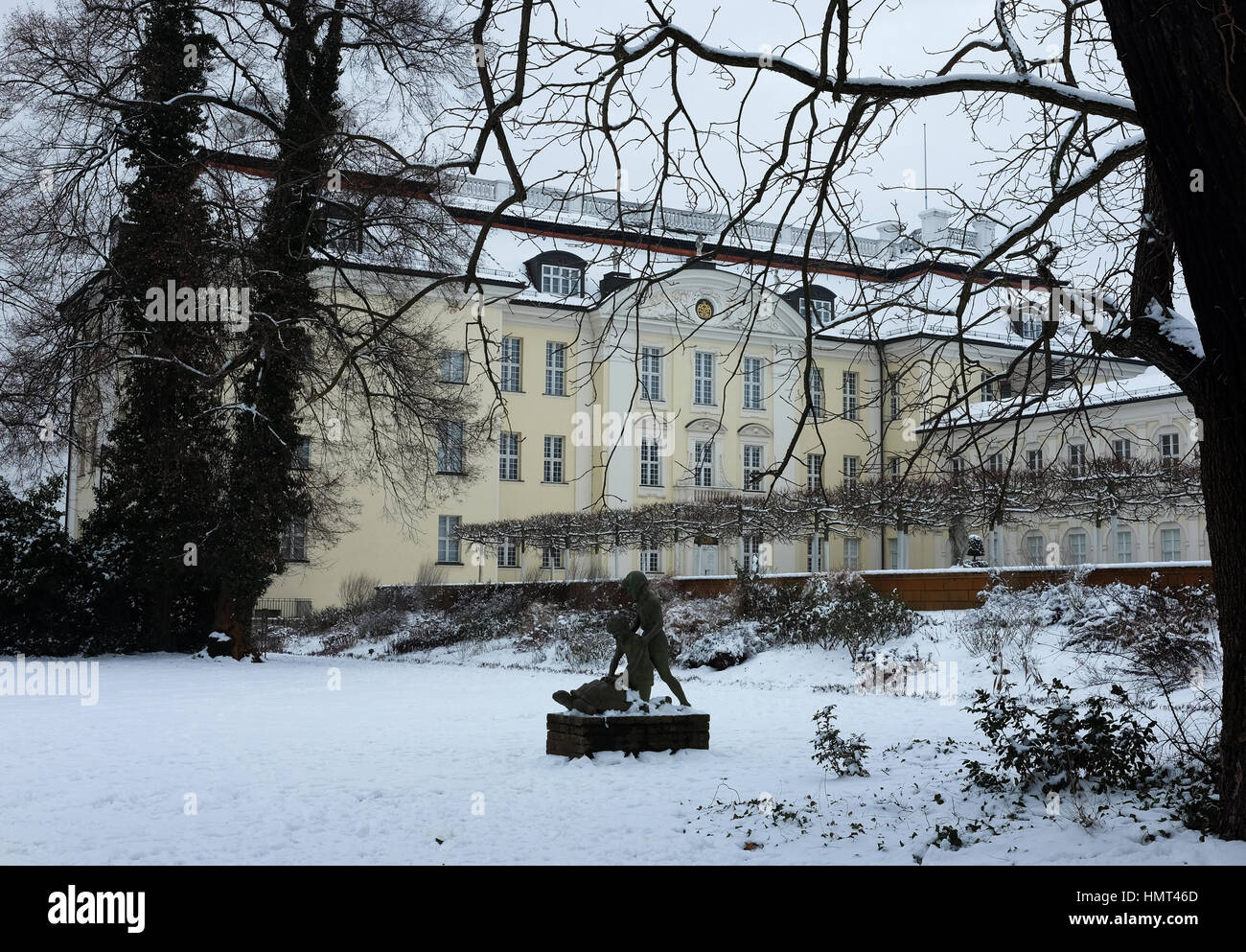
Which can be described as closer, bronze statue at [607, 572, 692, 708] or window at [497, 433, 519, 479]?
bronze statue at [607, 572, 692, 708]

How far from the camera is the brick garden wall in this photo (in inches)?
682

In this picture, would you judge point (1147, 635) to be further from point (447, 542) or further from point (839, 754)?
point (447, 542)

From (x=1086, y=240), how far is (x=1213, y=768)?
3296 mm

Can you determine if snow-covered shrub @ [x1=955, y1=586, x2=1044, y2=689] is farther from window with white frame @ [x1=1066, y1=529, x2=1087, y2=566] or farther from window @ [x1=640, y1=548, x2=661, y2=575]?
window @ [x1=640, y1=548, x2=661, y2=575]

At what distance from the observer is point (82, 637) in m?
22.4

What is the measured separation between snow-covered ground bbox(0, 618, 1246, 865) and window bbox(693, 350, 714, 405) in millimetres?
29403

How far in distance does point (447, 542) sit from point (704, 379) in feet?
38.2

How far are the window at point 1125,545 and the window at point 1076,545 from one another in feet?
3.23

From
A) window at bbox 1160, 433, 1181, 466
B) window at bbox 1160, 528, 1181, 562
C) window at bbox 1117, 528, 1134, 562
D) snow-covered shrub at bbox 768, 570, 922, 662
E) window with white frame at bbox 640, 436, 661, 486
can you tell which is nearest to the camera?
snow-covered shrub at bbox 768, 570, 922, 662

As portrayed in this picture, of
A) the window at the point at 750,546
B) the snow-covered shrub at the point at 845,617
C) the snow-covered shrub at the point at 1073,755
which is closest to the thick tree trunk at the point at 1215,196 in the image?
the snow-covered shrub at the point at 1073,755

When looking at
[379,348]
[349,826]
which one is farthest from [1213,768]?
[379,348]

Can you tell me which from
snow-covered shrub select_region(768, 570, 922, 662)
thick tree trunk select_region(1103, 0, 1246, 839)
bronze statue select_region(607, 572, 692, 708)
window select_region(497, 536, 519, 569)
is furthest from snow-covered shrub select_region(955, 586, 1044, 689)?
window select_region(497, 536, 519, 569)

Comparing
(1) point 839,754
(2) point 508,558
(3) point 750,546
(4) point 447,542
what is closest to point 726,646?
(1) point 839,754

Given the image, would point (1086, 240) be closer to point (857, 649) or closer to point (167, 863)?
point (167, 863)
